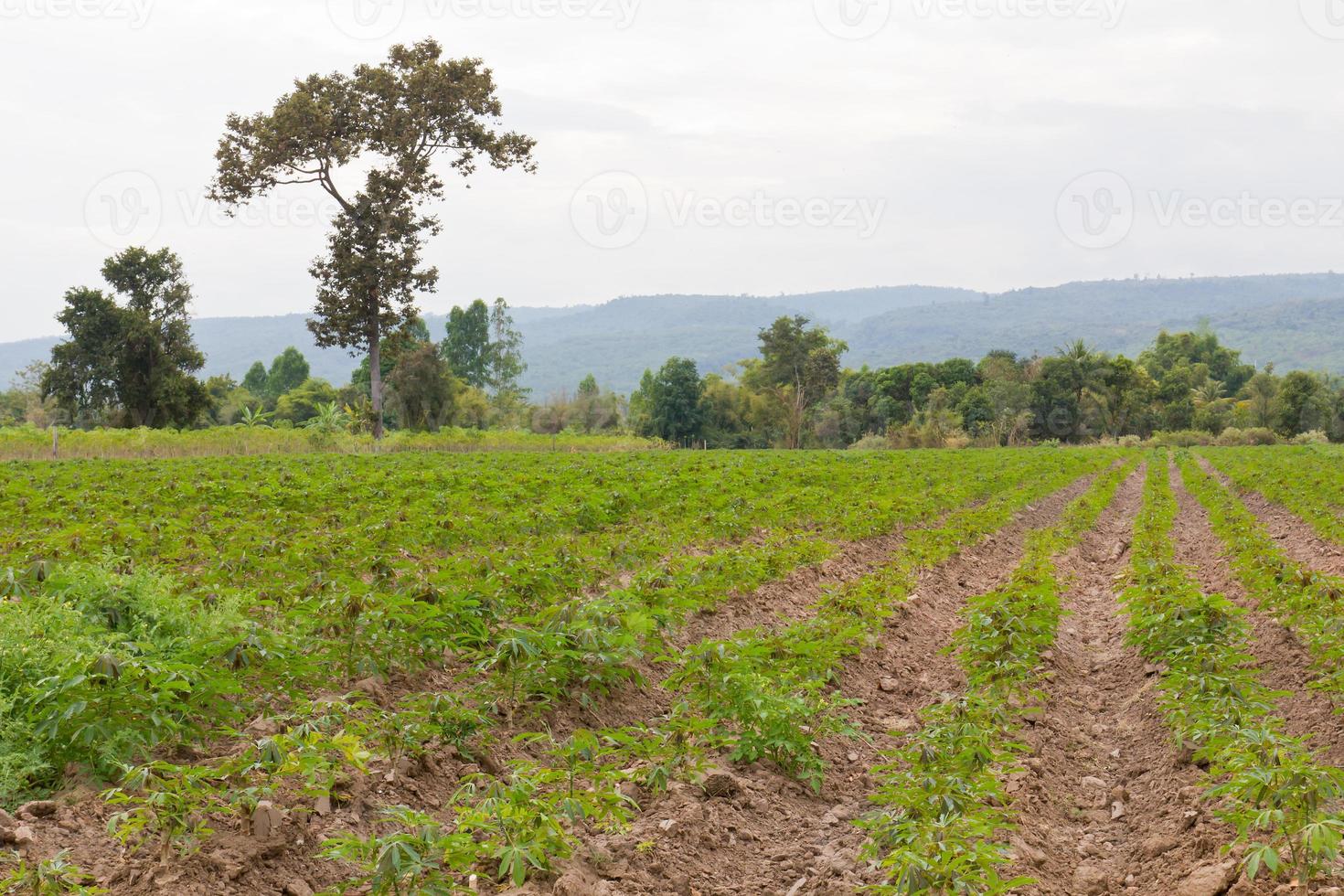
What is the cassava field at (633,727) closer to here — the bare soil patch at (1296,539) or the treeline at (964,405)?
the bare soil patch at (1296,539)

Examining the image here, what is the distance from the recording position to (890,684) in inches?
304

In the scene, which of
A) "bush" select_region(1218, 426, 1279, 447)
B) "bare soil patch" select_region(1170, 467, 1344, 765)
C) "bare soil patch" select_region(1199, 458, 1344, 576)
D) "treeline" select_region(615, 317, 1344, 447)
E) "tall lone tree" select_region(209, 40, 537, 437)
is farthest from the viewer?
"treeline" select_region(615, 317, 1344, 447)

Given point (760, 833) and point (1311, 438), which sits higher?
point (760, 833)

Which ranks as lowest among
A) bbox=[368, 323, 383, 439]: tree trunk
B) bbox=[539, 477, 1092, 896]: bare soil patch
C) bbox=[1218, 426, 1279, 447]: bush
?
bbox=[1218, 426, 1279, 447]: bush

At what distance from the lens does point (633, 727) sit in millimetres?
5570

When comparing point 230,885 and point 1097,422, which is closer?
point 230,885

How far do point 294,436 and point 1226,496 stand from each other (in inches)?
1325

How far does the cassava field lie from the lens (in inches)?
156

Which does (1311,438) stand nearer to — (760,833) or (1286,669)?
(1286,669)

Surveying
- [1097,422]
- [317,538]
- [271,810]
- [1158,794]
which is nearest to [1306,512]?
[1158,794]

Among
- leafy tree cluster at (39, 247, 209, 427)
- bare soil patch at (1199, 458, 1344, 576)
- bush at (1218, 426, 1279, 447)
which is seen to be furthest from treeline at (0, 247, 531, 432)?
bush at (1218, 426, 1279, 447)

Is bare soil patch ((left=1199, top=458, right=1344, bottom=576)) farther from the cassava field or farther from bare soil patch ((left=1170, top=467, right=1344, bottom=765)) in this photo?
the cassava field

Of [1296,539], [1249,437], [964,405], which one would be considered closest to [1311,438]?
[1249,437]

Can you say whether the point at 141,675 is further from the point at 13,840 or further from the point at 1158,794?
the point at 1158,794
